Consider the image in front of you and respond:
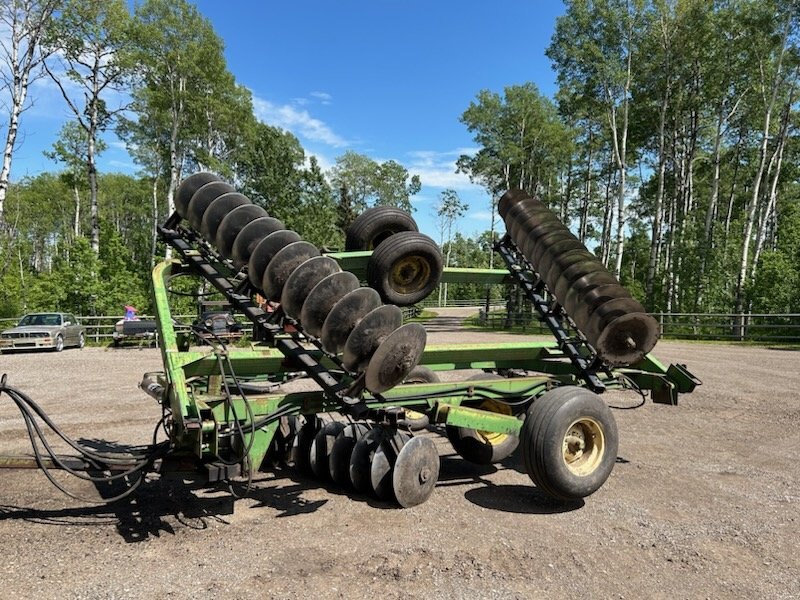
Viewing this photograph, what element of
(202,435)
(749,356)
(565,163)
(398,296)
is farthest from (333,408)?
(565,163)

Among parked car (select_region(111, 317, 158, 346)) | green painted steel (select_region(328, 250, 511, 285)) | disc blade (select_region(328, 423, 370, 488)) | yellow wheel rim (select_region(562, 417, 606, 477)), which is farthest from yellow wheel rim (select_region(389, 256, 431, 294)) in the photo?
parked car (select_region(111, 317, 158, 346))

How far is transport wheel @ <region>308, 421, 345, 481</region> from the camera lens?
5.50 metres

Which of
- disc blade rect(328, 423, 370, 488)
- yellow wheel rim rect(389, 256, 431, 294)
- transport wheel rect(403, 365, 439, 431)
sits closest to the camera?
disc blade rect(328, 423, 370, 488)

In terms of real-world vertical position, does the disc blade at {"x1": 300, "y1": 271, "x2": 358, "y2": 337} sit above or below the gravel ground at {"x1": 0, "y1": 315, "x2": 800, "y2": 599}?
above

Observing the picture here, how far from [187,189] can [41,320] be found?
18.5m

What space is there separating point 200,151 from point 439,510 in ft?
98.1

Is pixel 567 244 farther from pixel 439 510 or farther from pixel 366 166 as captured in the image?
pixel 366 166

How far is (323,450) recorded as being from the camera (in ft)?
18.1

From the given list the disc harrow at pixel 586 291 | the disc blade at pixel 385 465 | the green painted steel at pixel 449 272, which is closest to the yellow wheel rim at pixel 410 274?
the green painted steel at pixel 449 272

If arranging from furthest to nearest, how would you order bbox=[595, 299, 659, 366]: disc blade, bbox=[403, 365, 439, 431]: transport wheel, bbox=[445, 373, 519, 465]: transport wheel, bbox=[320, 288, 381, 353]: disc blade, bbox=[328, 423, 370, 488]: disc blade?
bbox=[403, 365, 439, 431]: transport wheel → bbox=[445, 373, 519, 465]: transport wheel → bbox=[595, 299, 659, 366]: disc blade → bbox=[328, 423, 370, 488]: disc blade → bbox=[320, 288, 381, 353]: disc blade

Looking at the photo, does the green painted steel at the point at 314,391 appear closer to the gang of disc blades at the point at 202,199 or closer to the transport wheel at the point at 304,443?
the gang of disc blades at the point at 202,199

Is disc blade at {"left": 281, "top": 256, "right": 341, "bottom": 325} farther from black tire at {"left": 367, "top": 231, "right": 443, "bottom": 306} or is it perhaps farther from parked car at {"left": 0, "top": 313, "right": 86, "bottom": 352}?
parked car at {"left": 0, "top": 313, "right": 86, "bottom": 352}

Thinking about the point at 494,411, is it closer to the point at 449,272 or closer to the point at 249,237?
the point at 449,272

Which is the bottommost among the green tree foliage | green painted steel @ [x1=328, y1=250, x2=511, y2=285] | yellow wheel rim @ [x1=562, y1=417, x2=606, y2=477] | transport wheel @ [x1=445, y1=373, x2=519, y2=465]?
transport wheel @ [x1=445, y1=373, x2=519, y2=465]
